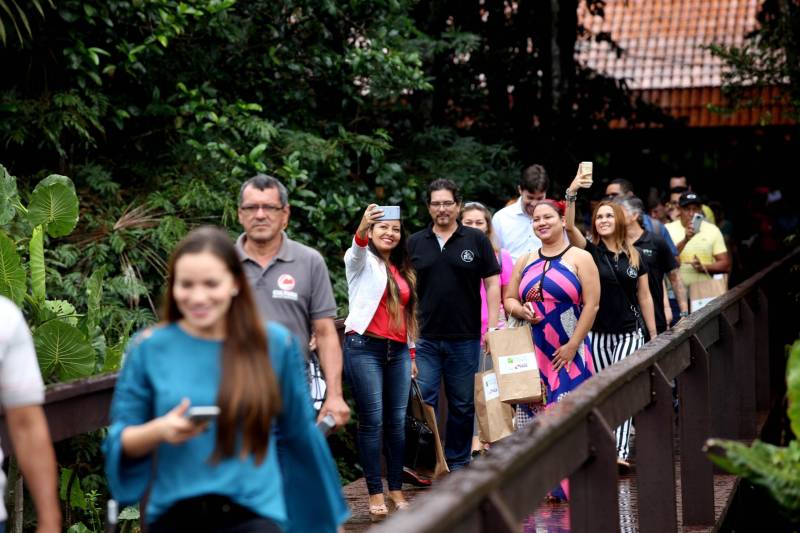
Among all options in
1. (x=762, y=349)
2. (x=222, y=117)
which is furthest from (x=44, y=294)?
(x=762, y=349)

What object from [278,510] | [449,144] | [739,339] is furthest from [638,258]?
[278,510]

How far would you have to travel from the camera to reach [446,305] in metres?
8.61

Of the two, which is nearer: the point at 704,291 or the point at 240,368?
the point at 240,368

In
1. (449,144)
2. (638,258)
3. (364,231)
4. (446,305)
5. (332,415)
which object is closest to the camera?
(332,415)

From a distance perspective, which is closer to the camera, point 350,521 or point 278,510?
point 278,510

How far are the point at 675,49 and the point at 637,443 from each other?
60.2ft

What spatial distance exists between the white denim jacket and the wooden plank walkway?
1114mm

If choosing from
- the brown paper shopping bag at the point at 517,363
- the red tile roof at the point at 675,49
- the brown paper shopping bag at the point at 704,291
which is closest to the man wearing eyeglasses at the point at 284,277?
the brown paper shopping bag at the point at 517,363

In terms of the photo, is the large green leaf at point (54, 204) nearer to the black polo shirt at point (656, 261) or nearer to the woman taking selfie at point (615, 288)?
the woman taking selfie at point (615, 288)

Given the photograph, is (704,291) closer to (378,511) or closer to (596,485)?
(378,511)

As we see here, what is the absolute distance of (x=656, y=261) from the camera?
10.7m

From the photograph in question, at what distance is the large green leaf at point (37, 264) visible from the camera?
7430 mm

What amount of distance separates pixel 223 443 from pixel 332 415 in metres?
1.94

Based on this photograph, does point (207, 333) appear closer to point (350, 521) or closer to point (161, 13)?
point (350, 521)
